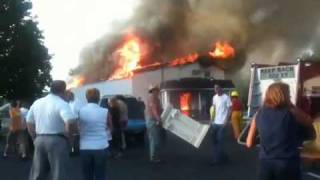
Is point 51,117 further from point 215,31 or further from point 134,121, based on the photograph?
point 215,31

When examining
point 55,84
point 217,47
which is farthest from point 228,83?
point 55,84

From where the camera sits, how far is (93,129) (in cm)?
832

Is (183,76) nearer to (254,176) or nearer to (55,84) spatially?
(254,176)

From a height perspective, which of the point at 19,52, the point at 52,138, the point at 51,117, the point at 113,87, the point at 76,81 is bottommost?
the point at 52,138

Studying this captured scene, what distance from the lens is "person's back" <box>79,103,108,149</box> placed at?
8289 millimetres

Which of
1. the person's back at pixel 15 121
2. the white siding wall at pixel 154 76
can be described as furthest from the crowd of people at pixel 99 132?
the white siding wall at pixel 154 76

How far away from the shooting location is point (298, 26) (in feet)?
113

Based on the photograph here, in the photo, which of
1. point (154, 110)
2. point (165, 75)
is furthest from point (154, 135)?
point (165, 75)

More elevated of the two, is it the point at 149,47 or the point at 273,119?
the point at 149,47

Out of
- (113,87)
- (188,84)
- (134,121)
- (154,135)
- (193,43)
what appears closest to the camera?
(154,135)

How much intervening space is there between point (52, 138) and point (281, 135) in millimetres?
2911

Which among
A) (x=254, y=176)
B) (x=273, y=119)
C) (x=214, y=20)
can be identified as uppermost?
(x=214, y=20)

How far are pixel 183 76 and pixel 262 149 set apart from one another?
4326cm

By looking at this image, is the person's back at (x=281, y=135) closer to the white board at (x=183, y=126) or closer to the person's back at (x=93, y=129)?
the person's back at (x=93, y=129)
